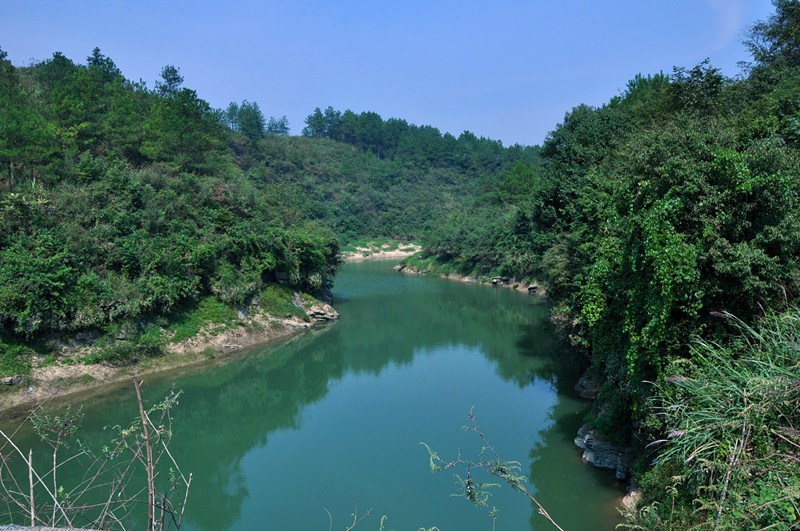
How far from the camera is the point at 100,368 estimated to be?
16.7 meters

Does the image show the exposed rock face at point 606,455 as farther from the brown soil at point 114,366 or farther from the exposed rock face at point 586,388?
the brown soil at point 114,366

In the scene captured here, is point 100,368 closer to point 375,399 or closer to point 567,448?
point 375,399

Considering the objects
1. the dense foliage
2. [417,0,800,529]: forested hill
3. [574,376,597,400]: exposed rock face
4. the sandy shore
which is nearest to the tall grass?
[417,0,800,529]: forested hill

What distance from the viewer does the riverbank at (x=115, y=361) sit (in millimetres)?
14727

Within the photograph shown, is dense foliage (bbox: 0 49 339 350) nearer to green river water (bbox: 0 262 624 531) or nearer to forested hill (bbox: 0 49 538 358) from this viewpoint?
forested hill (bbox: 0 49 538 358)

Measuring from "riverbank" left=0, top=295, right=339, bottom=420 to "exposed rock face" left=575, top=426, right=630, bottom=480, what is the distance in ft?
40.0

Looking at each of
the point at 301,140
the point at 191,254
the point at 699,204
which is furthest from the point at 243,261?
the point at 301,140

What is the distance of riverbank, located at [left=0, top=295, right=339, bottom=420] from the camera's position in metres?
14.7

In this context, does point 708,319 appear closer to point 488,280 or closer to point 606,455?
point 606,455

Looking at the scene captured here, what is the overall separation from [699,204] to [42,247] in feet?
61.2

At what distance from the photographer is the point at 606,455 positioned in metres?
11.3

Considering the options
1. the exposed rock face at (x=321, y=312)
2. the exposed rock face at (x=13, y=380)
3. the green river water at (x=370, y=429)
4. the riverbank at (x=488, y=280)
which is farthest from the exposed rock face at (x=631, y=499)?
the riverbank at (x=488, y=280)

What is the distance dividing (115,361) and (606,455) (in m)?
15.5

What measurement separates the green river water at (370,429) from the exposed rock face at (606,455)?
0.28m
